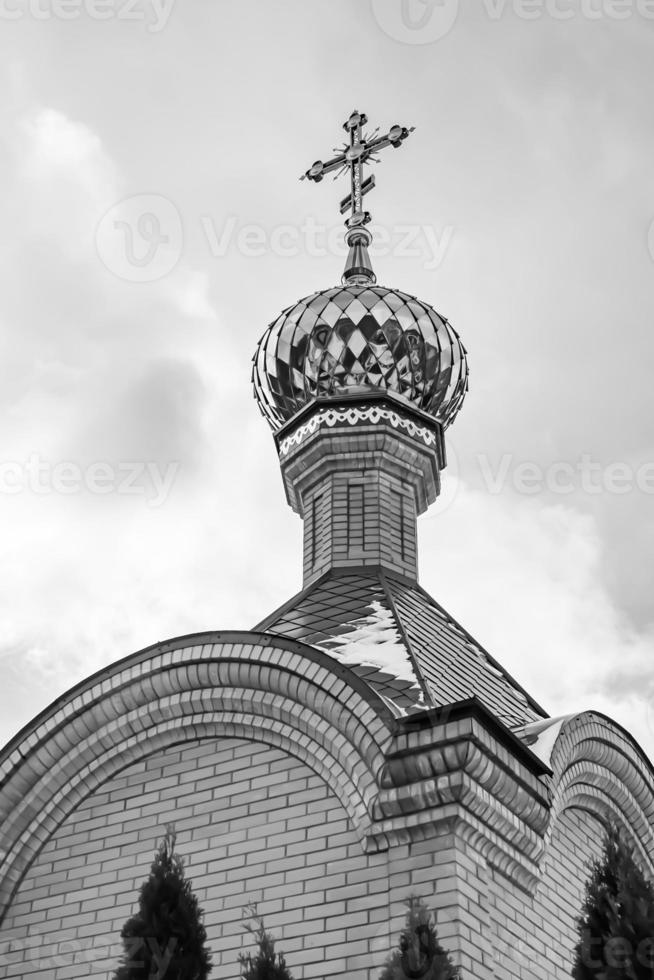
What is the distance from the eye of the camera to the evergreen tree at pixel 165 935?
6.62m

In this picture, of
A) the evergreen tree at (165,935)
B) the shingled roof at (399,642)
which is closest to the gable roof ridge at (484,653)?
the shingled roof at (399,642)

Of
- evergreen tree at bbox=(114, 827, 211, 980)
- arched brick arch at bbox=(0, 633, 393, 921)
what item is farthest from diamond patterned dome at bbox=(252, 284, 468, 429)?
evergreen tree at bbox=(114, 827, 211, 980)

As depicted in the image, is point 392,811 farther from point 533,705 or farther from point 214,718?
point 533,705

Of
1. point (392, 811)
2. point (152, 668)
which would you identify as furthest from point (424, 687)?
point (152, 668)

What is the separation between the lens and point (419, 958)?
6.65 meters

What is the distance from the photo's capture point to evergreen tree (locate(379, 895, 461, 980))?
659cm

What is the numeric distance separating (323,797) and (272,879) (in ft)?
1.86

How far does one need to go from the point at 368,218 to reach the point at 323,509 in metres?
3.46

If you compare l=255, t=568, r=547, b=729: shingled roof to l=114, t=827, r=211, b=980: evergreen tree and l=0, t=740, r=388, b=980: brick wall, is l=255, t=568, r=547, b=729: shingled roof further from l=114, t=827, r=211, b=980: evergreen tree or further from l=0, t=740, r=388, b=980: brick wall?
l=114, t=827, r=211, b=980: evergreen tree

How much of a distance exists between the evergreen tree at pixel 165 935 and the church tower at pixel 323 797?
1153 millimetres

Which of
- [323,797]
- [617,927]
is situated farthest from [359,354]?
[617,927]

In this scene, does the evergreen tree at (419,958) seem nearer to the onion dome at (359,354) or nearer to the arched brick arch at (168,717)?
the arched brick arch at (168,717)

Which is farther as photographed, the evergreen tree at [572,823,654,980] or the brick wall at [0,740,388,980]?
the brick wall at [0,740,388,980]

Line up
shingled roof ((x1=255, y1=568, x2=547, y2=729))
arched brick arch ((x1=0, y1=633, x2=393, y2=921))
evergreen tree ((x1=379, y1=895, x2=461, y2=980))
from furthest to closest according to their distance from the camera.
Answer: shingled roof ((x1=255, y1=568, x2=547, y2=729)) < arched brick arch ((x1=0, y1=633, x2=393, y2=921)) < evergreen tree ((x1=379, y1=895, x2=461, y2=980))
